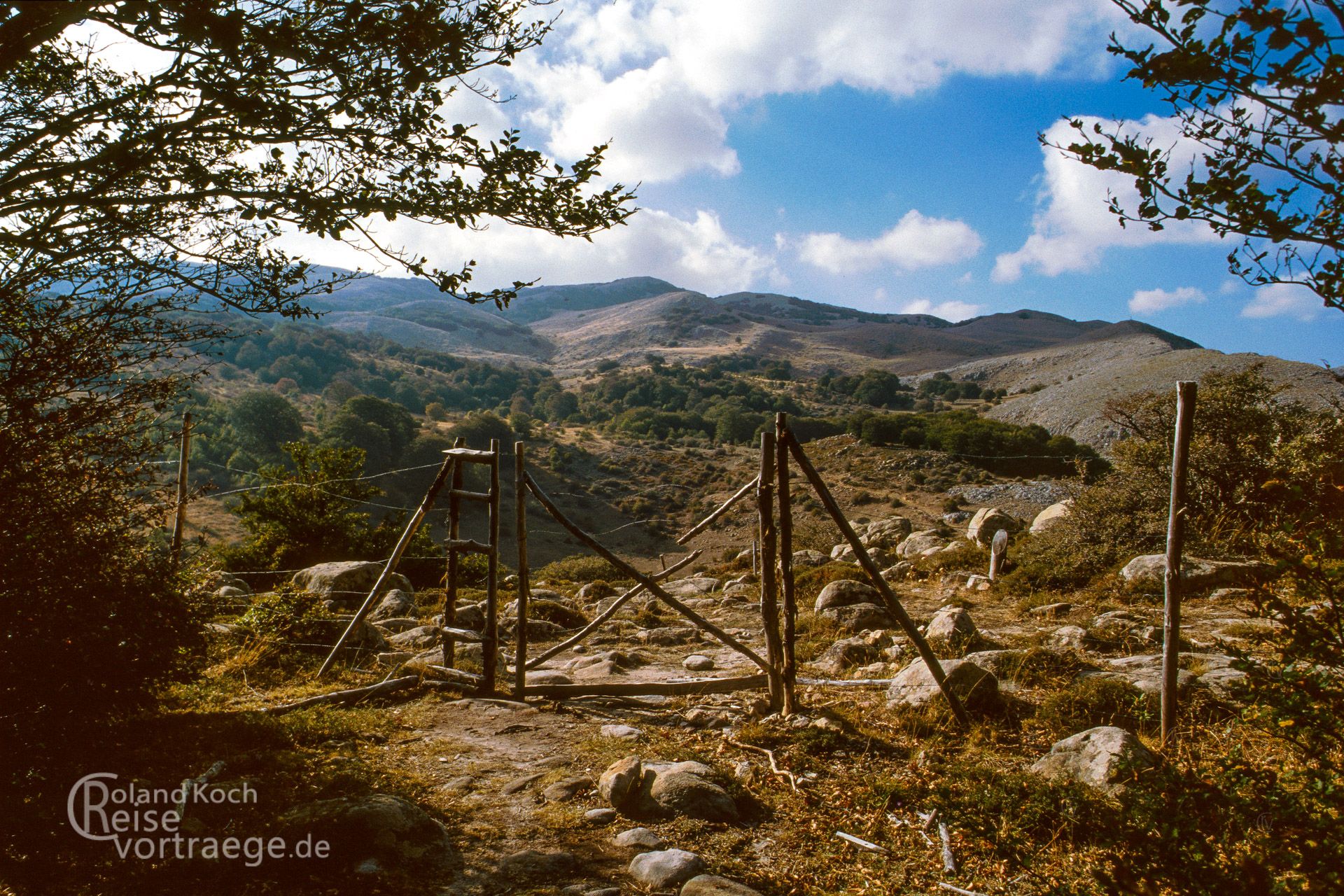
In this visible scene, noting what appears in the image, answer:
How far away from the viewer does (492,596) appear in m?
7.52

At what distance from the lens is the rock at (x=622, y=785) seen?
509 centimetres

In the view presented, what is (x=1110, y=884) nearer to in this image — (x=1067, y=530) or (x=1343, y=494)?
(x=1343, y=494)

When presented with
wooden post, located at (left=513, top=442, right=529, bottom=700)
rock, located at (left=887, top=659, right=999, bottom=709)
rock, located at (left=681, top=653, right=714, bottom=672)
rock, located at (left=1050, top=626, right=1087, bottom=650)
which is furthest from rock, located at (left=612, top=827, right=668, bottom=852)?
rock, located at (left=1050, top=626, right=1087, bottom=650)

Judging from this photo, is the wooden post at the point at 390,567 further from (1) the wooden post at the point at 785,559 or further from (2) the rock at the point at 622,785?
(2) the rock at the point at 622,785

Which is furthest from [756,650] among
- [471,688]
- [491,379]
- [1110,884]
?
[491,379]

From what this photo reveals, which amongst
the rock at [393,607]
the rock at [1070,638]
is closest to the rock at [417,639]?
the rock at [393,607]

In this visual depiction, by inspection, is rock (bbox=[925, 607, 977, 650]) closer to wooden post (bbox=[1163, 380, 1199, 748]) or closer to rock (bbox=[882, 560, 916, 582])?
wooden post (bbox=[1163, 380, 1199, 748])

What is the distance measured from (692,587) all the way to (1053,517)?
8578 mm

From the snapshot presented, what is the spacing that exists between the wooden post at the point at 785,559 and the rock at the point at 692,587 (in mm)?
10079

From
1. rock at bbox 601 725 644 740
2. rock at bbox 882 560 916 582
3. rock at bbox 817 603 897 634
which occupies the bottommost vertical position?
rock at bbox 882 560 916 582

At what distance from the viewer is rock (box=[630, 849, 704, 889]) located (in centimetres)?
411

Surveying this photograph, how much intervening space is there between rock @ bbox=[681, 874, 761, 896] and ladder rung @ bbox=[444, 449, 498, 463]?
15.5 feet

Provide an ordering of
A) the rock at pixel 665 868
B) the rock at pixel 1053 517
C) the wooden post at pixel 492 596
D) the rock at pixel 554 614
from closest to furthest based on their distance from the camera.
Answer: the rock at pixel 665 868
the wooden post at pixel 492 596
the rock at pixel 554 614
the rock at pixel 1053 517

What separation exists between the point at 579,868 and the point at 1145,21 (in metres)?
4.75
